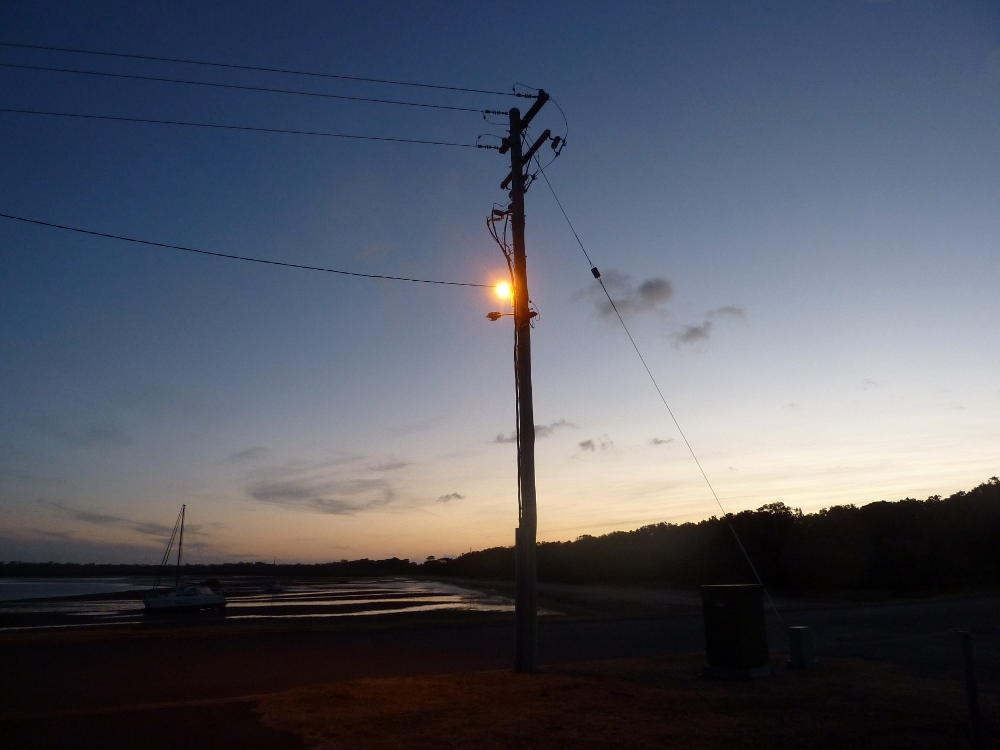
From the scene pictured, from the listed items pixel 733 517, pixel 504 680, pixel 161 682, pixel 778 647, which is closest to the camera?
pixel 504 680

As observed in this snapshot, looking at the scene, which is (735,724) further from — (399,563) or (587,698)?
(399,563)

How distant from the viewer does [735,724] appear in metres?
8.47

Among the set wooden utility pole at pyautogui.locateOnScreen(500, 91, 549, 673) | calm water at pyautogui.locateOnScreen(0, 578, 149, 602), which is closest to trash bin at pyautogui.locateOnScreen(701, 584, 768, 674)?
wooden utility pole at pyautogui.locateOnScreen(500, 91, 549, 673)

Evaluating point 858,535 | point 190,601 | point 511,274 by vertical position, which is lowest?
point 190,601

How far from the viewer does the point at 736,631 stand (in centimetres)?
1161

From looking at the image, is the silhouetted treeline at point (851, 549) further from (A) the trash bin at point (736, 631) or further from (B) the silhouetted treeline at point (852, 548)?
(A) the trash bin at point (736, 631)

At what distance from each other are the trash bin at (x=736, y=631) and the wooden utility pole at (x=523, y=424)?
9.80ft

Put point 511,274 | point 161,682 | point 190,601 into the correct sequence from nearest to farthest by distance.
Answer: point 161,682 → point 511,274 → point 190,601

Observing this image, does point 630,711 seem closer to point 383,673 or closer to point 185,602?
point 383,673

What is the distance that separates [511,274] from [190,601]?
3911 cm

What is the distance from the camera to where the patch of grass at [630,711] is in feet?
25.6

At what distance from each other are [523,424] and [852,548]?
39.9 meters

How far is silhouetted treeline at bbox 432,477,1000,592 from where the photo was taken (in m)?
40.6

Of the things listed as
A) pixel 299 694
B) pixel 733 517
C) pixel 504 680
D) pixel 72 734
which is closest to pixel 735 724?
pixel 504 680
